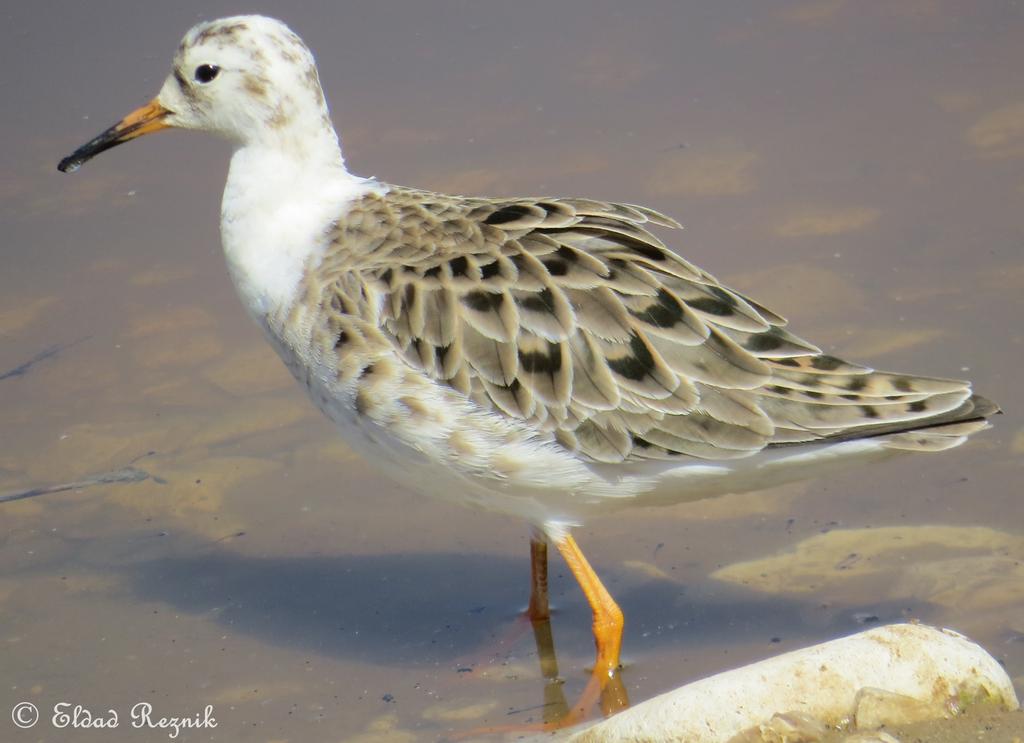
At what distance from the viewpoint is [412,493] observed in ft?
30.9

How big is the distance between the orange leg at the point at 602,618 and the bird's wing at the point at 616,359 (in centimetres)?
85

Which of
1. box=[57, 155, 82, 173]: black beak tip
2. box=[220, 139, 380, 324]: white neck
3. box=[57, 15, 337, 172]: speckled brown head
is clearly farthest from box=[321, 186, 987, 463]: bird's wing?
box=[57, 155, 82, 173]: black beak tip

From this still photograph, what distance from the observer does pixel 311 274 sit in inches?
289

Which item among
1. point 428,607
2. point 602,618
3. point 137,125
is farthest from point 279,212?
point 602,618

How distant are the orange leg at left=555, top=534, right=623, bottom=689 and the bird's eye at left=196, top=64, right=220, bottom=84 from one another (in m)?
3.17

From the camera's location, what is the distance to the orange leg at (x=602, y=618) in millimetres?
7602

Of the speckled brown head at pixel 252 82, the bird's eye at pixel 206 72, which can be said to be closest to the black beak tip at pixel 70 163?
the speckled brown head at pixel 252 82

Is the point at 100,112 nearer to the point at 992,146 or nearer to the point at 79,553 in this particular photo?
the point at 79,553

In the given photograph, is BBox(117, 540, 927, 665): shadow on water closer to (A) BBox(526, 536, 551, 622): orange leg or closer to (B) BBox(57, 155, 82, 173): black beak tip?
(A) BBox(526, 536, 551, 622): orange leg

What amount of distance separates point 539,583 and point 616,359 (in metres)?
1.79

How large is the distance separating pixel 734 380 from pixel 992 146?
6.62 meters

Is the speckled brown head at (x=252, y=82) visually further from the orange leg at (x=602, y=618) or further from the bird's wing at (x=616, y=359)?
the orange leg at (x=602, y=618)

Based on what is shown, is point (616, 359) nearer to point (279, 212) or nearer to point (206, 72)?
point (279, 212)

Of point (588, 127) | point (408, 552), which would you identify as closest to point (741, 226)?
point (588, 127)
